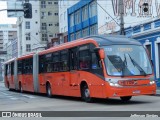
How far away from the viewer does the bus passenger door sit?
20.1 m

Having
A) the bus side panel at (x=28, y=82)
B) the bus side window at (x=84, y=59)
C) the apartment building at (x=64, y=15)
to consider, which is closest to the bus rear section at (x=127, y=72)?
the bus side window at (x=84, y=59)

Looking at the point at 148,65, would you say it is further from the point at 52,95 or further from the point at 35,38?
the point at 35,38

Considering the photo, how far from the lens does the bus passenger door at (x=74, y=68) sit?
20062mm

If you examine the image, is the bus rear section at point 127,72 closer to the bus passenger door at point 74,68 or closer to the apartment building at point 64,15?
the bus passenger door at point 74,68

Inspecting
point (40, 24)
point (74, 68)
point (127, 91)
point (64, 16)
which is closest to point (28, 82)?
point (74, 68)

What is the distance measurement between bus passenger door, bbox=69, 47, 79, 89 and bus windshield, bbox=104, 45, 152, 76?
2.79 m

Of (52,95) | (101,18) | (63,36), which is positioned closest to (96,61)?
(52,95)

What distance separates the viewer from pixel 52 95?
2458cm

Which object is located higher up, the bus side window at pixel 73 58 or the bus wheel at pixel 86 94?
the bus side window at pixel 73 58

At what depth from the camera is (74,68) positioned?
20344 mm

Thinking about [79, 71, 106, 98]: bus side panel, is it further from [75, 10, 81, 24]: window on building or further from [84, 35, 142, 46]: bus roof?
[75, 10, 81, 24]: window on building

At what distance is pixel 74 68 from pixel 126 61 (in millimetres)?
3670

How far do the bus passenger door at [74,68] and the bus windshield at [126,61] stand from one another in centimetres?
279

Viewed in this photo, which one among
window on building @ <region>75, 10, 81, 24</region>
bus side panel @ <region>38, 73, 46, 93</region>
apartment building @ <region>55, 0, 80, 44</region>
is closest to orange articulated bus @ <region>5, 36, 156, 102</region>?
bus side panel @ <region>38, 73, 46, 93</region>
